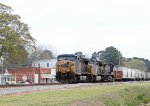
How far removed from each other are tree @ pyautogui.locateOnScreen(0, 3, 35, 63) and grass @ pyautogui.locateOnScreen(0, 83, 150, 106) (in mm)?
18902

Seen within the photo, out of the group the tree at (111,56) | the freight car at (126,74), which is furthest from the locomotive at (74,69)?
the tree at (111,56)

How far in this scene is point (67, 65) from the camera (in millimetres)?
51531

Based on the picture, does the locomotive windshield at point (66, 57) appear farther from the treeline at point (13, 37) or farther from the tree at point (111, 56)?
the tree at point (111, 56)

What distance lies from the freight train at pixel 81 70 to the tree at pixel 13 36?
21.5 feet

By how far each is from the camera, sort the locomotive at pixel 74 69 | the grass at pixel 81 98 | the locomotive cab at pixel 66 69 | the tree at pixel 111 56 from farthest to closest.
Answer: the tree at pixel 111 56, the locomotive at pixel 74 69, the locomotive cab at pixel 66 69, the grass at pixel 81 98

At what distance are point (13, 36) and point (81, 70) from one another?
10568mm

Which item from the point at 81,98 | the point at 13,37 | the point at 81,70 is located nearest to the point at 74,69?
the point at 81,70

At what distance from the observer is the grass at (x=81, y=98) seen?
21.7 metres

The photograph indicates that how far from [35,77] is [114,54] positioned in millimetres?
86837

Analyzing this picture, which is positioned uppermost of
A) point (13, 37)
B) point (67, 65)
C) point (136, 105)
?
point (13, 37)

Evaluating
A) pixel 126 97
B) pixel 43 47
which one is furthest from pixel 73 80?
pixel 43 47

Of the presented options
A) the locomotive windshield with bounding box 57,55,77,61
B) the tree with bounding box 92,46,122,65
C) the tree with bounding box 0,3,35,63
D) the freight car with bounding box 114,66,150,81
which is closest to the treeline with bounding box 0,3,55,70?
the tree with bounding box 0,3,35,63

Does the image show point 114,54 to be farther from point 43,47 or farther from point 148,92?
point 148,92

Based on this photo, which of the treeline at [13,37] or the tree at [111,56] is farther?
the tree at [111,56]
